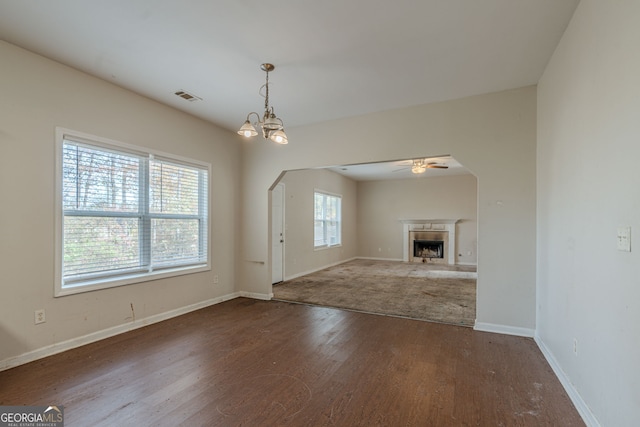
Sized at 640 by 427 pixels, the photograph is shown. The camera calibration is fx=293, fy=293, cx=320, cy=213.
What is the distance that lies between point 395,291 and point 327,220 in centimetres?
360

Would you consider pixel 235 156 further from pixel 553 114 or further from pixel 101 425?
pixel 553 114

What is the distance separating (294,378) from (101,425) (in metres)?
1.30

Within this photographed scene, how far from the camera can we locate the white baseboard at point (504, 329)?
3.30 meters

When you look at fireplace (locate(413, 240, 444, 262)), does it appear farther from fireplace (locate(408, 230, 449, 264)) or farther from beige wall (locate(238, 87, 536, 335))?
beige wall (locate(238, 87, 536, 335))

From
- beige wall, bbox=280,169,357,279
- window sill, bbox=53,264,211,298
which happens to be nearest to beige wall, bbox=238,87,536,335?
window sill, bbox=53,264,211,298

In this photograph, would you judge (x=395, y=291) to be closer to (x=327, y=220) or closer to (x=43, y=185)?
(x=327, y=220)

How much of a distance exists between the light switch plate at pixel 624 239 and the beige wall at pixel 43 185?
14.2 feet

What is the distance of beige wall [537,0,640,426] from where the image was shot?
143 cm

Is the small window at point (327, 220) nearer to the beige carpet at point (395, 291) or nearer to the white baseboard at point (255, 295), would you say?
the beige carpet at point (395, 291)

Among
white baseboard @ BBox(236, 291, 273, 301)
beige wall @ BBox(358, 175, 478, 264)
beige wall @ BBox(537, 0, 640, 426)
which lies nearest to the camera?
beige wall @ BBox(537, 0, 640, 426)

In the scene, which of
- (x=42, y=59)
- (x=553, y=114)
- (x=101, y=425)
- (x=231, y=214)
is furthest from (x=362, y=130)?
(x=101, y=425)

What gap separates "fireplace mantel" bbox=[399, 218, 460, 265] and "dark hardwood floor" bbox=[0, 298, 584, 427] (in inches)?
241

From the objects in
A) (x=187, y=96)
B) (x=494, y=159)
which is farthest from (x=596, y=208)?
(x=187, y=96)

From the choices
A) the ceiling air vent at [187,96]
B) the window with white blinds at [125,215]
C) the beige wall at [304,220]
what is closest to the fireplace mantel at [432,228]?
the beige wall at [304,220]
